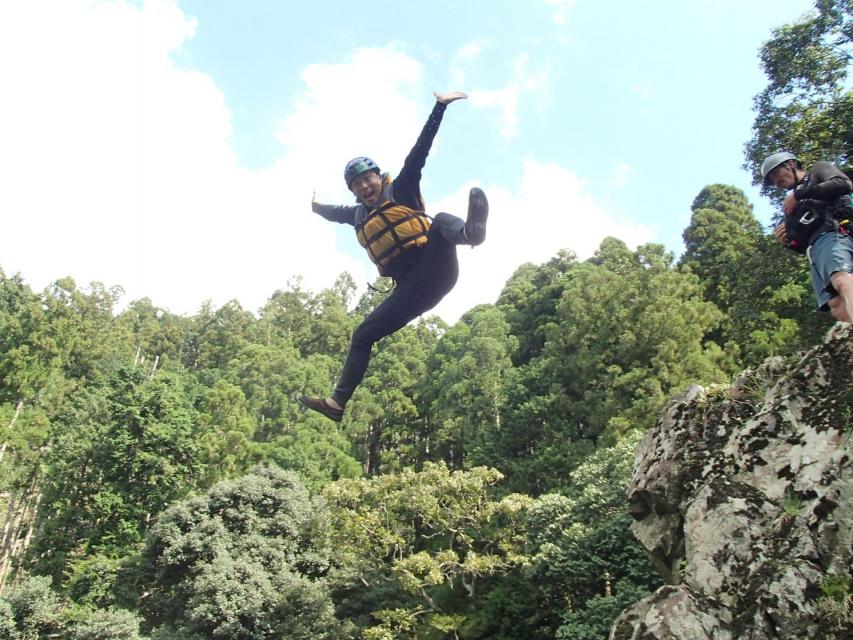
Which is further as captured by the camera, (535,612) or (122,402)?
(122,402)

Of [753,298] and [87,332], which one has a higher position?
[87,332]

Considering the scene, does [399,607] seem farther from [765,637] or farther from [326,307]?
[326,307]

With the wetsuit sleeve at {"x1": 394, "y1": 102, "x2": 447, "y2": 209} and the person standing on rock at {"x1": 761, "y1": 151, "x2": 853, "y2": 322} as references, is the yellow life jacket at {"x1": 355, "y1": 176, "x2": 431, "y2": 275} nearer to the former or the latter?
the wetsuit sleeve at {"x1": 394, "y1": 102, "x2": 447, "y2": 209}

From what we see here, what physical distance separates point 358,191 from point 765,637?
151 inches

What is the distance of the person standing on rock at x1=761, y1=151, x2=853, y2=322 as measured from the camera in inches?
165

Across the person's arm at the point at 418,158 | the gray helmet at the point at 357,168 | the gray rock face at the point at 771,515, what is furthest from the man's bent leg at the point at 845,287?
the gray helmet at the point at 357,168

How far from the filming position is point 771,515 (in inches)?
163

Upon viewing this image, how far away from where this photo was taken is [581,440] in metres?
19.0

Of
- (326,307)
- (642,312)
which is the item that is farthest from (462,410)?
(326,307)

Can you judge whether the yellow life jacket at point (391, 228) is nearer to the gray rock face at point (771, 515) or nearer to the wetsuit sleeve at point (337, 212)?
the wetsuit sleeve at point (337, 212)

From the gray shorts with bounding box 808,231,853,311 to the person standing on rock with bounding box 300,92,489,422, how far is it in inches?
104

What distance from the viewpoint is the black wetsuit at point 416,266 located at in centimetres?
409

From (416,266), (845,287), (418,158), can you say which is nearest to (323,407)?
(416,266)

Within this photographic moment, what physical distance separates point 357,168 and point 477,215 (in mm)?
990
